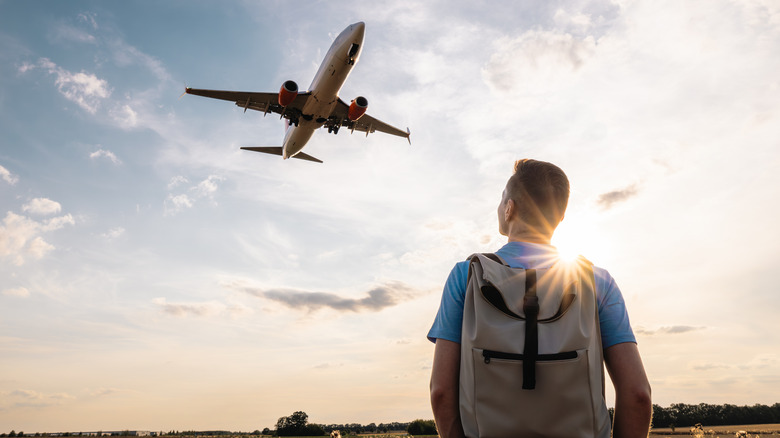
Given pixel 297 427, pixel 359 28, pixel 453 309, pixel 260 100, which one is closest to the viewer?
pixel 453 309

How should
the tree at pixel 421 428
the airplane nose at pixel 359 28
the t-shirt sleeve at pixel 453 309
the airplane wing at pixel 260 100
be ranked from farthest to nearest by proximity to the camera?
the tree at pixel 421 428, the airplane wing at pixel 260 100, the airplane nose at pixel 359 28, the t-shirt sleeve at pixel 453 309

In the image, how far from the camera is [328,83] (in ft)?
114

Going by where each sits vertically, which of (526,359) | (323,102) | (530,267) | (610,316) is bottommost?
(526,359)

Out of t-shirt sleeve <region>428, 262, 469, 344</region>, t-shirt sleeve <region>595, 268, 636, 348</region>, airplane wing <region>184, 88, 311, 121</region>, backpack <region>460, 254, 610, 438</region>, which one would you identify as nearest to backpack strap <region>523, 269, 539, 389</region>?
backpack <region>460, 254, 610, 438</region>

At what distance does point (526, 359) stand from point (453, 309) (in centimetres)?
52

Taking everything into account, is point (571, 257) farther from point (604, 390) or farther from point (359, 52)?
point (359, 52)

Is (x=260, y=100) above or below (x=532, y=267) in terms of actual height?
above

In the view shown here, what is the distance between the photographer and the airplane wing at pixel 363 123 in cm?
4160

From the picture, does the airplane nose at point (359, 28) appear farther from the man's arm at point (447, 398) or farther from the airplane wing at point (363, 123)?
the man's arm at point (447, 398)

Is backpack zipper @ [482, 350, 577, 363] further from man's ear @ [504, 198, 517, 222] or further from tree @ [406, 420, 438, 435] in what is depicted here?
tree @ [406, 420, 438, 435]

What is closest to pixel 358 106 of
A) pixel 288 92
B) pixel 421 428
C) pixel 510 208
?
pixel 288 92

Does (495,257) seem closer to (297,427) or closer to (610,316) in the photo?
(610,316)

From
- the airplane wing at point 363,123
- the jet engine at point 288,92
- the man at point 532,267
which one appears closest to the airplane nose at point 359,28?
the jet engine at point 288,92

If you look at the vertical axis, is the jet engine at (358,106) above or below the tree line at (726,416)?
above
